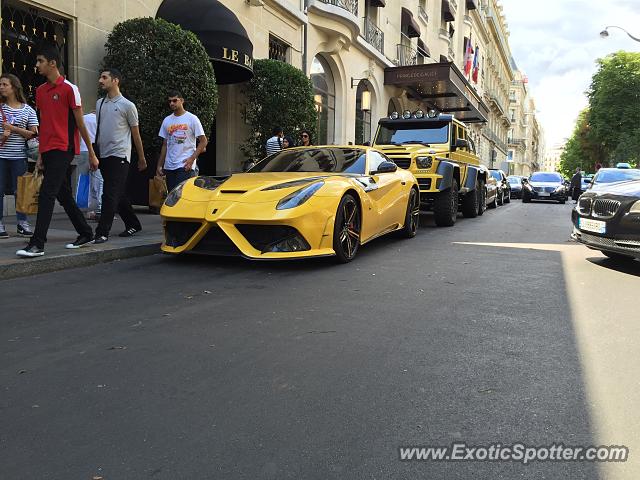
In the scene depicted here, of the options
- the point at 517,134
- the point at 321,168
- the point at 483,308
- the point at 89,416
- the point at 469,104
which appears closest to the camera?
the point at 89,416

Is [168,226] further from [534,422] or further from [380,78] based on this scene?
[380,78]

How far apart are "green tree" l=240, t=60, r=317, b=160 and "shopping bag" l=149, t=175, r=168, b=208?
17.2 ft

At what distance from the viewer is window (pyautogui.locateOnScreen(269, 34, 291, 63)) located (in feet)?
54.1

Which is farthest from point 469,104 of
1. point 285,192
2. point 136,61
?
point 285,192

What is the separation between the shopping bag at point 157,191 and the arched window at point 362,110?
1646 cm

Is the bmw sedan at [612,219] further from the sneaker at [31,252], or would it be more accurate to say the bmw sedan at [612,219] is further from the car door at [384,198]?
the sneaker at [31,252]

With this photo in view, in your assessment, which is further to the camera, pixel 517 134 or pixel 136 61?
pixel 517 134

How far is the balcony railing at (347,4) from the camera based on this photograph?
18.8 m

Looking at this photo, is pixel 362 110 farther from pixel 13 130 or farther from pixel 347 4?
pixel 13 130

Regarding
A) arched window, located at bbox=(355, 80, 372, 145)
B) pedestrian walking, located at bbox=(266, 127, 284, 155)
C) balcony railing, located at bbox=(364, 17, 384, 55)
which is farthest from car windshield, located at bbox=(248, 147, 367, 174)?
arched window, located at bbox=(355, 80, 372, 145)

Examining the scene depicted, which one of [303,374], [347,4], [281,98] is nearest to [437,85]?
[347,4]

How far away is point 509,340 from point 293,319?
1.42m

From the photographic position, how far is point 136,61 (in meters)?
9.38

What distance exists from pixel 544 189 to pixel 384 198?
18.9 m
